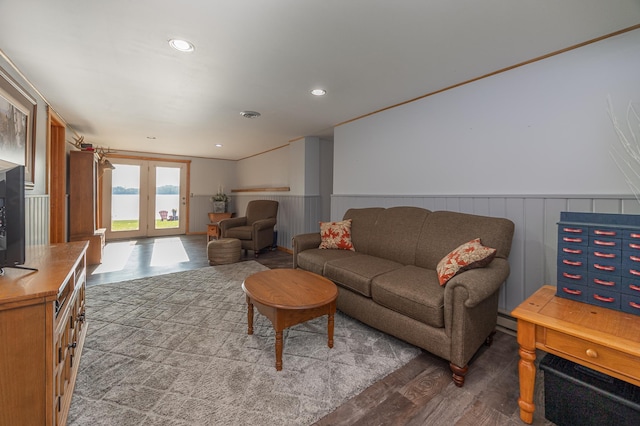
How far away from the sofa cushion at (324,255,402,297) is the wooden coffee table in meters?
0.25

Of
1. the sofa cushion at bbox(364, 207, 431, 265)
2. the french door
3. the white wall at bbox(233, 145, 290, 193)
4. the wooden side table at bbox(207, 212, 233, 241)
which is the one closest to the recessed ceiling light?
the sofa cushion at bbox(364, 207, 431, 265)

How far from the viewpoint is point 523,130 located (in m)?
2.23

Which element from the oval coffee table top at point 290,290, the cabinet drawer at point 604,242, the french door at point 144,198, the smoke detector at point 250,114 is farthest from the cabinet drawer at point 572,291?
the french door at point 144,198

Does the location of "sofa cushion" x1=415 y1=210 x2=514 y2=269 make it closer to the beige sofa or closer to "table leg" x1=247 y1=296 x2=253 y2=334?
the beige sofa

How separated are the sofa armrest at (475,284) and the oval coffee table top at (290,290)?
0.76 metres

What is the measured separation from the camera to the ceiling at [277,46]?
1.57m

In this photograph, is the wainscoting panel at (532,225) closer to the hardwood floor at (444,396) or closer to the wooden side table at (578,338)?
the hardwood floor at (444,396)

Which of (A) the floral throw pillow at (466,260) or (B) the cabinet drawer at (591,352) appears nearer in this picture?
(B) the cabinet drawer at (591,352)

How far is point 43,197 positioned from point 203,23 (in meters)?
2.79

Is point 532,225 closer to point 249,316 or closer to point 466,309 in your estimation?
point 466,309

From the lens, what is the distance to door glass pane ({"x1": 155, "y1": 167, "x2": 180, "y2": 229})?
708cm

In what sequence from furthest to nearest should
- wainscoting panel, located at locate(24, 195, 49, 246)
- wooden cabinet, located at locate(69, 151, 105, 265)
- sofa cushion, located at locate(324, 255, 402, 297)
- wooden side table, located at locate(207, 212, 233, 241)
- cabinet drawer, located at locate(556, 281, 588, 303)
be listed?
1. wooden side table, located at locate(207, 212, 233, 241)
2. wooden cabinet, located at locate(69, 151, 105, 265)
3. wainscoting panel, located at locate(24, 195, 49, 246)
4. sofa cushion, located at locate(324, 255, 402, 297)
5. cabinet drawer, located at locate(556, 281, 588, 303)

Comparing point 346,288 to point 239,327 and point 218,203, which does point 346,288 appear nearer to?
point 239,327

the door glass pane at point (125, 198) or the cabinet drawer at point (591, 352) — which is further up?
the door glass pane at point (125, 198)
